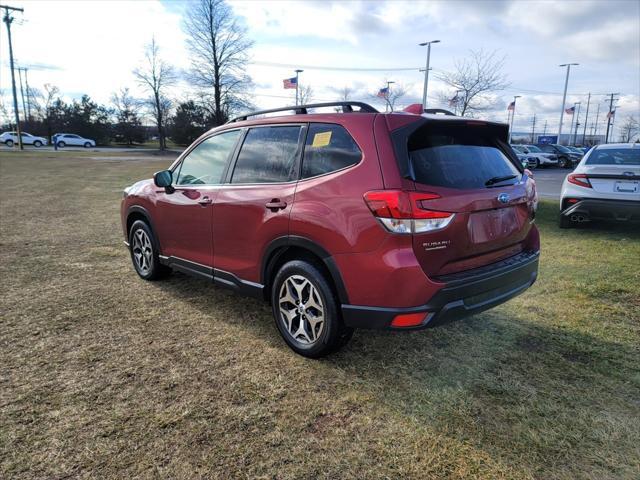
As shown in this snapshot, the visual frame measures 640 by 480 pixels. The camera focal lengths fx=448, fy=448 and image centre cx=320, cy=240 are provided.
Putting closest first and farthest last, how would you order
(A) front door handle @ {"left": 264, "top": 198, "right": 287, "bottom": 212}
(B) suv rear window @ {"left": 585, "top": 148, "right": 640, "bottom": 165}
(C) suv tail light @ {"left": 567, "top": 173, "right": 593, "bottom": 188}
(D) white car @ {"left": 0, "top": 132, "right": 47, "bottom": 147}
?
(A) front door handle @ {"left": 264, "top": 198, "right": 287, "bottom": 212} < (C) suv tail light @ {"left": 567, "top": 173, "right": 593, "bottom": 188} < (B) suv rear window @ {"left": 585, "top": 148, "right": 640, "bottom": 165} < (D) white car @ {"left": 0, "top": 132, "right": 47, "bottom": 147}

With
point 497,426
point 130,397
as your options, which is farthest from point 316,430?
point 130,397

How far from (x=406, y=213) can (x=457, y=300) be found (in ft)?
2.14

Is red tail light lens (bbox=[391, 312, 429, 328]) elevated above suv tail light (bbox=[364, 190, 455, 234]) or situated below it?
below

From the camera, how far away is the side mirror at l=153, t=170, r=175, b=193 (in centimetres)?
446

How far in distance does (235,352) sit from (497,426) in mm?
1887

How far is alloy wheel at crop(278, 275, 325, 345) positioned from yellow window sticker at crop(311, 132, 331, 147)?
952 mm

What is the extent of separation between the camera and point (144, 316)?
4.11 meters

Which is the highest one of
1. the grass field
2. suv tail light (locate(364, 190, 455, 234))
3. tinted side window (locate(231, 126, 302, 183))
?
tinted side window (locate(231, 126, 302, 183))

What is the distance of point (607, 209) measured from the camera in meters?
6.89

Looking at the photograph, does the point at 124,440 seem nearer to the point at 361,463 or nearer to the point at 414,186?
the point at 361,463

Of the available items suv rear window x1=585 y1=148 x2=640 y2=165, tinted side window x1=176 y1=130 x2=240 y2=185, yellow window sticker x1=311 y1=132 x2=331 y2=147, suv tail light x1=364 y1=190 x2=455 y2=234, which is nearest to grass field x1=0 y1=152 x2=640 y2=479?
suv tail light x1=364 y1=190 x2=455 y2=234

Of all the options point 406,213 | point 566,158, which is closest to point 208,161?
point 406,213

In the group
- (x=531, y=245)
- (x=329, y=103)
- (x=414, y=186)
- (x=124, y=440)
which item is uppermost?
(x=329, y=103)

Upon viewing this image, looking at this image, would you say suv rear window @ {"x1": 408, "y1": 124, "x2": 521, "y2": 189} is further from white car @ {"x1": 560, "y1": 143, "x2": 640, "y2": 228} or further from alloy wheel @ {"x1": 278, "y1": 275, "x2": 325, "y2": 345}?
white car @ {"x1": 560, "y1": 143, "x2": 640, "y2": 228}
